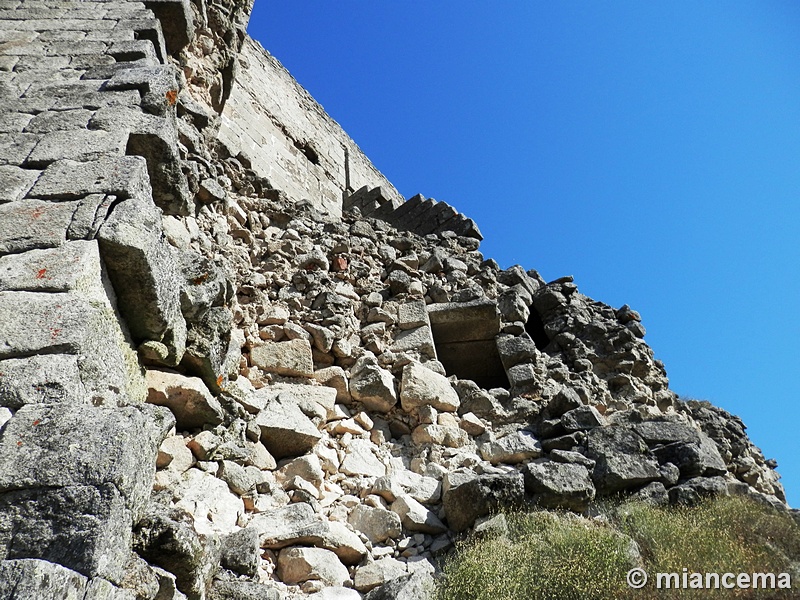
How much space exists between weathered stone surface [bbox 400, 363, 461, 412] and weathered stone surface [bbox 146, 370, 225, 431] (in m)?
1.54

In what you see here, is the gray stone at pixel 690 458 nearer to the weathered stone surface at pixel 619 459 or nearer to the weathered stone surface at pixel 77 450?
the weathered stone surface at pixel 619 459

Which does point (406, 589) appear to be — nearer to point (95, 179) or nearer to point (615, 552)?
point (615, 552)

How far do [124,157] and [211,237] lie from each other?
1.77 m

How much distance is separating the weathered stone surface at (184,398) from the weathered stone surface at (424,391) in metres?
1.54

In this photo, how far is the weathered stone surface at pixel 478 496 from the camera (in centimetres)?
360

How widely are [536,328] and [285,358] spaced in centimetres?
336

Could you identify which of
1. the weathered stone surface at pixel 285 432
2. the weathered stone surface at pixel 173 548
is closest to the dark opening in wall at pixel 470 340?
the weathered stone surface at pixel 285 432

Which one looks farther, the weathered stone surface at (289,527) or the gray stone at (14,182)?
the weathered stone surface at (289,527)

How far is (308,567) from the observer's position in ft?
9.75

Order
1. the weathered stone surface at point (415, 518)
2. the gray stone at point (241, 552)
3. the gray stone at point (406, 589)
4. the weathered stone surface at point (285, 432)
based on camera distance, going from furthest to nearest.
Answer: the weathered stone surface at point (285, 432)
the weathered stone surface at point (415, 518)
the gray stone at point (406, 589)
the gray stone at point (241, 552)

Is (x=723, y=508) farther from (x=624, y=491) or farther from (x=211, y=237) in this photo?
(x=211, y=237)

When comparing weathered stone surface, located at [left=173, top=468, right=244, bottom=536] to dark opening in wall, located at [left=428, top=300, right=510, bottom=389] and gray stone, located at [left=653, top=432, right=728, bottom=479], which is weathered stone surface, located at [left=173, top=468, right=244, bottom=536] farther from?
gray stone, located at [left=653, top=432, right=728, bottom=479]

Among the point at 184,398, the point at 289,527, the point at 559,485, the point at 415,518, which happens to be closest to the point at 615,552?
the point at 559,485

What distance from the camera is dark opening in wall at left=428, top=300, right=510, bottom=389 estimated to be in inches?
225
